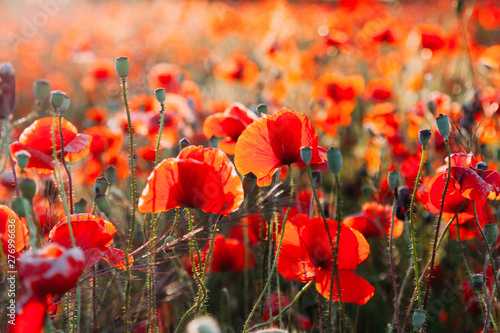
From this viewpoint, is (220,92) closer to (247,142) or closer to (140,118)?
(140,118)

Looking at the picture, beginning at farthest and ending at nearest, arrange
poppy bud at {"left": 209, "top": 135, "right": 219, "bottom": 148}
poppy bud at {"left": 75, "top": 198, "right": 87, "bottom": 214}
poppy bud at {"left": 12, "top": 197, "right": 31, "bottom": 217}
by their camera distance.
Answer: poppy bud at {"left": 209, "top": 135, "right": 219, "bottom": 148}
poppy bud at {"left": 75, "top": 198, "right": 87, "bottom": 214}
poppy bud at {"left": 12, "top": 197, "right": 31, "bottom": 217}

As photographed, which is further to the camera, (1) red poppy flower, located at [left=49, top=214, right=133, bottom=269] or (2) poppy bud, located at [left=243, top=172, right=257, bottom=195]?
(2) poppy bud, located at [left=243, top=172, right=257, bottom=195]

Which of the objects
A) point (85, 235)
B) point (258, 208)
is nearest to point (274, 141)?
point (258, 208)

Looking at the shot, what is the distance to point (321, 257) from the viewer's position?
4.28 ft

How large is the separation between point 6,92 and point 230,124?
72cm

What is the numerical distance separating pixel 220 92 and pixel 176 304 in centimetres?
353

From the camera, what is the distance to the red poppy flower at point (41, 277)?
0.77m

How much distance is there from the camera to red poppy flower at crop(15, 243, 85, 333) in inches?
30.2

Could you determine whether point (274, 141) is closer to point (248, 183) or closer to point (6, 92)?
point (248, 183)

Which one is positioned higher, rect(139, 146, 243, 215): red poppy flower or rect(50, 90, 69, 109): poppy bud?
rect(50, 90, 69, 109): poppy bud

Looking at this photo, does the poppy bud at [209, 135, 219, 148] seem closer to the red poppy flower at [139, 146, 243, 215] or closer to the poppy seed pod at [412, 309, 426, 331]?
the red poppy flower at [139, 146, 243, 215]

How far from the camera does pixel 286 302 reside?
1.68 metres

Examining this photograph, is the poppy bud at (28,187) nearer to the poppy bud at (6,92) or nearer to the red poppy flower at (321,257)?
the poppy bud at (6,92)

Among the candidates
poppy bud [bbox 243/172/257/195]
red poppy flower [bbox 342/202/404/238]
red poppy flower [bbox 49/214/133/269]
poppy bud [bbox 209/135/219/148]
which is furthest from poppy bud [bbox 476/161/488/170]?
red poppy flower [bbox 49/214/133/269]
